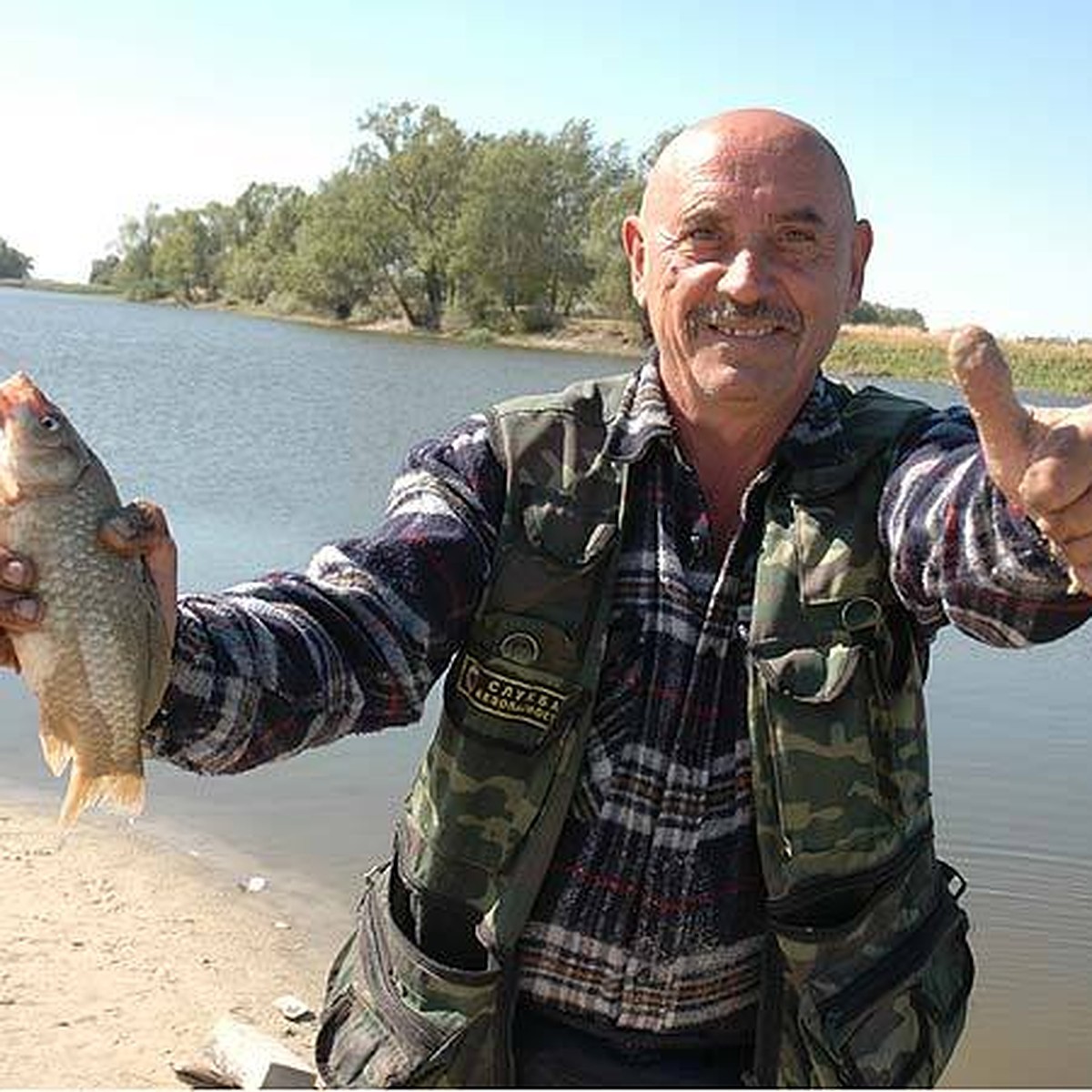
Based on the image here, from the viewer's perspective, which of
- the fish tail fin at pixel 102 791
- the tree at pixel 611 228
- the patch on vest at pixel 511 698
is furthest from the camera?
the tree at pixel 611 228

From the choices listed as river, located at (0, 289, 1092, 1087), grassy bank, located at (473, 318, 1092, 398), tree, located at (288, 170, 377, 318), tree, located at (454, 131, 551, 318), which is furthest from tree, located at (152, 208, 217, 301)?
river, located at (0, 289, 1092, 1087)

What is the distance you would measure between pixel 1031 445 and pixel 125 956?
5.04 m

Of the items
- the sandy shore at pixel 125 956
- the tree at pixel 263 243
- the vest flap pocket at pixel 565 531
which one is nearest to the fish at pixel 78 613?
the vest flap pocket at pixel 565 531

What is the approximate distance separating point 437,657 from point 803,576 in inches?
29.2

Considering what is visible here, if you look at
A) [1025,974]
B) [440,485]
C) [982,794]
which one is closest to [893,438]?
[440,485]

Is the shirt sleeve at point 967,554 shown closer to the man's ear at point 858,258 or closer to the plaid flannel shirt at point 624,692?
the plaid flannel shirt at point 624,692

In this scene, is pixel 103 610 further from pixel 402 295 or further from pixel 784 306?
pixel 402 295

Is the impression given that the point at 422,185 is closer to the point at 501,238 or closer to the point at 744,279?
the point at 501,238

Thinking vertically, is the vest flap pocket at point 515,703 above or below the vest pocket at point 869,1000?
above

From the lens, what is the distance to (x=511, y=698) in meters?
3.12

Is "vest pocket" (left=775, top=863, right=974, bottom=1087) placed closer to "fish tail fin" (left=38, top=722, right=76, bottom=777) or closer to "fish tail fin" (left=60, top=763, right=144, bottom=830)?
"fish tail fin" (left=60, top=763, right=144, bottom=830)

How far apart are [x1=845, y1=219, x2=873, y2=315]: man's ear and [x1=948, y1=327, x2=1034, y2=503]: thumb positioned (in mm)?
1138

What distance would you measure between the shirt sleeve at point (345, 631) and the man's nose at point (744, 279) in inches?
22.5

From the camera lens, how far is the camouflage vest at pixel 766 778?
3066 mm
